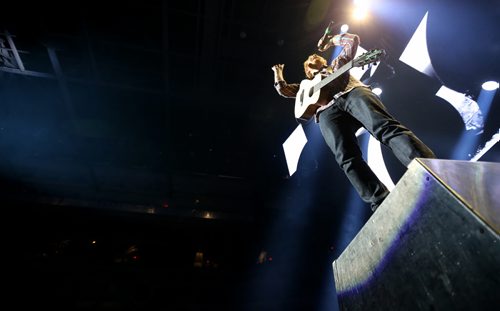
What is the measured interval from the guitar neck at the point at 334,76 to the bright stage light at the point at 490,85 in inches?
95.1

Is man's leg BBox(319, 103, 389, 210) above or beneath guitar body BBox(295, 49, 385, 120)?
beneath

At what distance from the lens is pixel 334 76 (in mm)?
2713

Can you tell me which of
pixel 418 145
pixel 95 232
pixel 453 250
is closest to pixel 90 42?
pixel 95 232

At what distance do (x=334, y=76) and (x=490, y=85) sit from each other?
2.62 metres

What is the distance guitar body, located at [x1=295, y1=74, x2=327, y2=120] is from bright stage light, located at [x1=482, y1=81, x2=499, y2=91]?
258 cm

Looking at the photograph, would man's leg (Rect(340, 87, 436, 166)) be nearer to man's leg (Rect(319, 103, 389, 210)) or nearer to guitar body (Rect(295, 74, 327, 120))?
man's leg (Rect(319, 103, 389, 210))

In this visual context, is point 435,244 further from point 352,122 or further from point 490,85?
point 490,85

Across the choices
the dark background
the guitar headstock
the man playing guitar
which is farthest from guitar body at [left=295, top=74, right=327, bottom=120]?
the dark background

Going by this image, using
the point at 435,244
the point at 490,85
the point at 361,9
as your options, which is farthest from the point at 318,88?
the point at 361,9

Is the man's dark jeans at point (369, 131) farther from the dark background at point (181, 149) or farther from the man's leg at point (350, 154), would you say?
the dark background at point (181, 149)

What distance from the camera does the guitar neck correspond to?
2.63 m

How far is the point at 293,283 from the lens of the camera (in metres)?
7.38

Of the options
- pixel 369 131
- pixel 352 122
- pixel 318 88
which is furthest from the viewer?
pixel 318 88

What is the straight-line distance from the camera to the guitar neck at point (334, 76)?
2.63 meters
